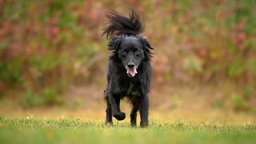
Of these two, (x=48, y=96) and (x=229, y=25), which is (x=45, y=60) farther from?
(x=229, y=25)

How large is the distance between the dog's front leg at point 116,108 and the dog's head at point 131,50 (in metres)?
0.59

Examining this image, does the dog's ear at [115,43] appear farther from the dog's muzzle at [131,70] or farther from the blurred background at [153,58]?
the blurred background at [153,58]

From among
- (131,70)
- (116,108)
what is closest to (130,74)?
(131,70)

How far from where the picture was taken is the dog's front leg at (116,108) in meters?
9.61

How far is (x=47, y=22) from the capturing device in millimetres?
21828

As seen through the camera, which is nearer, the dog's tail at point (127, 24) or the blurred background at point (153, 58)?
the dog's tail at point (127, 24)

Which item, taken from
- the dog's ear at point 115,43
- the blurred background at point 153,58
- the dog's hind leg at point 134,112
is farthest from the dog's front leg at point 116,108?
the blurred background at point 153,58

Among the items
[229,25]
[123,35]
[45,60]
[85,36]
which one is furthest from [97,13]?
[123,35]

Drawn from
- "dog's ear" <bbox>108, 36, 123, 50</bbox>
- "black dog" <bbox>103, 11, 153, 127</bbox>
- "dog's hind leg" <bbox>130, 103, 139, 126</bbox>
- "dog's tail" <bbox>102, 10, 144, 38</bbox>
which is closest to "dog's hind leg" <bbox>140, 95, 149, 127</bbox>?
"black dog" <bbox>103, 11, 153, 127</bbox>

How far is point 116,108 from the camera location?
384 inches

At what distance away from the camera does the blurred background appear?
21.5m

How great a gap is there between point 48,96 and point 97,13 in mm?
4106

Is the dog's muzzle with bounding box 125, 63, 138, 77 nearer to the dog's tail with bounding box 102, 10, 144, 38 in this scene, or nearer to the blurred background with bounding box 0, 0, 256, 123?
the dog's tail with bounding box 102, 10, 144, 38

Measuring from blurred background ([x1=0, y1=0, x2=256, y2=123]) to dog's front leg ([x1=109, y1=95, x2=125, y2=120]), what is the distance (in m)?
11.0
